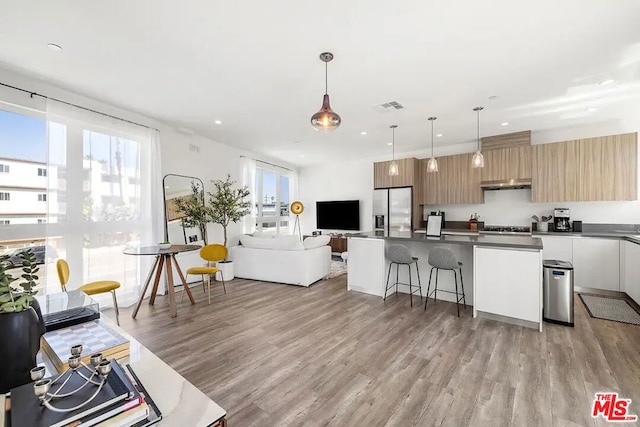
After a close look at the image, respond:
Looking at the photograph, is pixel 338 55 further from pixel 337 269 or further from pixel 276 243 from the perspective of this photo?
pixel 337 269

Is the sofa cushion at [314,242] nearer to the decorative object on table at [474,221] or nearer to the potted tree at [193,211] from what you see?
the potted tree at [193,211]

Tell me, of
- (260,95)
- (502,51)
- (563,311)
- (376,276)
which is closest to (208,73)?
(260,95)

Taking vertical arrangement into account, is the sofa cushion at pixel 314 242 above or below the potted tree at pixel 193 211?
below

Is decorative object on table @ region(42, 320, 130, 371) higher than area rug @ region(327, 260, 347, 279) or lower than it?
higher

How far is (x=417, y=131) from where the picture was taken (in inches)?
203

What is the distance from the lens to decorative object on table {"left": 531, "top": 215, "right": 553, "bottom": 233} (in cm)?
500

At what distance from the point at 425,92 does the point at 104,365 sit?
153 inches

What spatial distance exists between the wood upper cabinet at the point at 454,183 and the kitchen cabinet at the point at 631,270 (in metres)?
2.12

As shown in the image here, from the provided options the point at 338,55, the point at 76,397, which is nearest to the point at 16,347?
the point at 76,397

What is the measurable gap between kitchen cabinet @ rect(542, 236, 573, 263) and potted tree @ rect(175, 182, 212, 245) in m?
5.77

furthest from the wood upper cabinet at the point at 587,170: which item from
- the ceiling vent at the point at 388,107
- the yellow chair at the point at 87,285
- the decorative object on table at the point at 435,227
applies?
the yellow chair at the point at 87,285

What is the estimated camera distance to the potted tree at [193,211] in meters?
4.90

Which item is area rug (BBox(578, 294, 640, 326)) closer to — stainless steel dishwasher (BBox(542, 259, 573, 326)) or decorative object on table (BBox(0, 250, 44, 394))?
stainless steel dishwasher (BBox(542, 259, 573, 326))

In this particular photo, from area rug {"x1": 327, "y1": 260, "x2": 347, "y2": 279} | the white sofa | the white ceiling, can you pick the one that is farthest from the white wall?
the white ceiling
